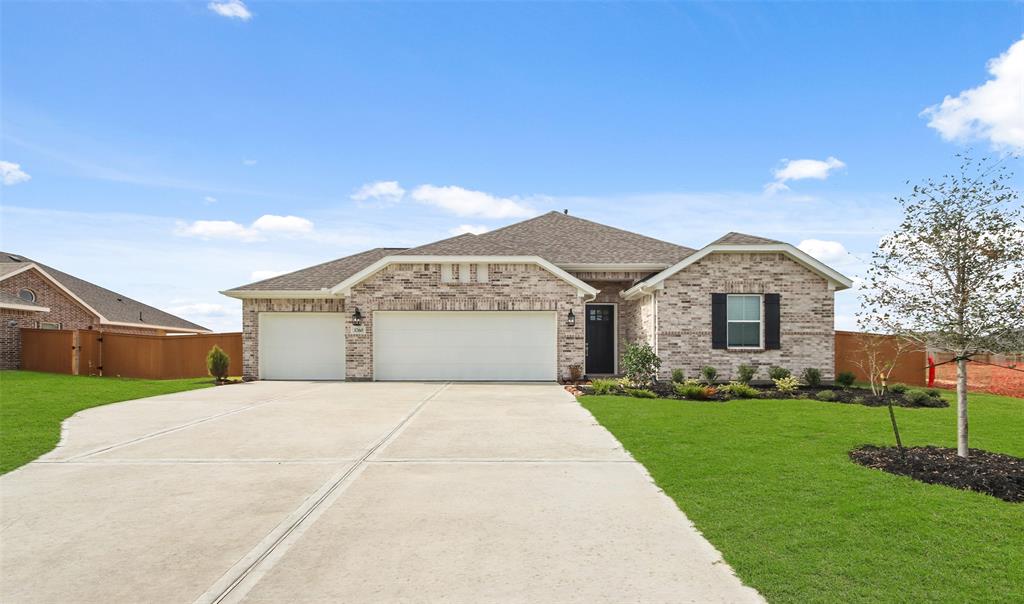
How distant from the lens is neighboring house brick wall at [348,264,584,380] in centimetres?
1791

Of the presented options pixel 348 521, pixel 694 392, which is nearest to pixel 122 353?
pixel 694 392

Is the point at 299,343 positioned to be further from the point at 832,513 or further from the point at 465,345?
the point at 832,513

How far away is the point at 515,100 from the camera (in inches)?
630

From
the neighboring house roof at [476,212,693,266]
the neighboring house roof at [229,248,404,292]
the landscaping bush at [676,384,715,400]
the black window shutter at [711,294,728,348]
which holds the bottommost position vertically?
the landscaping bush at [676,384,715,400]

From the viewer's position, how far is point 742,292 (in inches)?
672

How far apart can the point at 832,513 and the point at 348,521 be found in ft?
13.5

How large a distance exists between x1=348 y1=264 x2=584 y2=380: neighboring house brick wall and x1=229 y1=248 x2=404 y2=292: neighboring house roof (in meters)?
1.97

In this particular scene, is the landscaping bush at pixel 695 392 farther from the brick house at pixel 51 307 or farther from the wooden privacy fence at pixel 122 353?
the brick house at pixel 51 307

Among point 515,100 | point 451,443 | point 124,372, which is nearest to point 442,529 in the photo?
point 451,443

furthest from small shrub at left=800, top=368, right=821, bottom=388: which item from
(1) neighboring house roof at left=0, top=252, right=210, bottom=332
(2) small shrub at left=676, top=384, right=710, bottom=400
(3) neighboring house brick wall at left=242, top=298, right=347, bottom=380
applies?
(1) neighboring house roof at left=0, top=252, right=210, bottom=332

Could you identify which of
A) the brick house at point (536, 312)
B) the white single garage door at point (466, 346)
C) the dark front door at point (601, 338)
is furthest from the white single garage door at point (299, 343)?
the dark front door at point (601, 338)

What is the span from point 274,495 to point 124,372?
19.4 meters

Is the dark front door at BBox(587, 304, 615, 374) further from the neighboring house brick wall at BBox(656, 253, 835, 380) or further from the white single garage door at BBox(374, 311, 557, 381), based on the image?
the neighboring house brick wall at BBox(656, 253, 835, 380)

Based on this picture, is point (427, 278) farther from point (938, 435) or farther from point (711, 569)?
point (711, 569)
